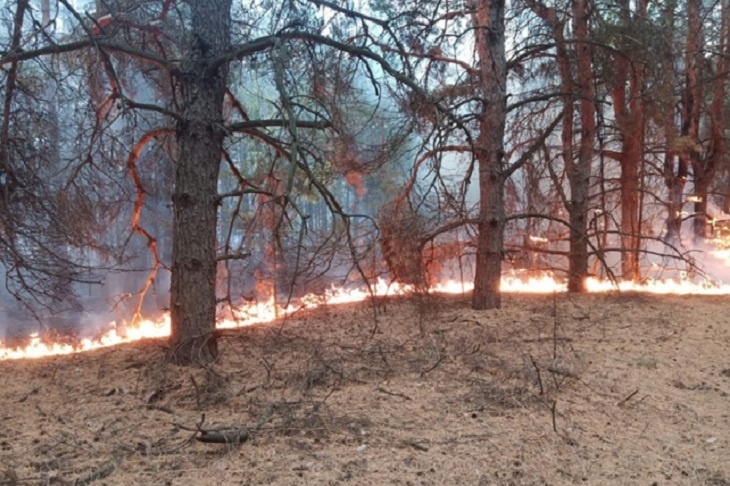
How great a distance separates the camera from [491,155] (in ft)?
20.1

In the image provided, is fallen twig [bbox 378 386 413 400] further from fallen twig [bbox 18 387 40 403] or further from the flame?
fallen twig [bbox 18 387 40 403]

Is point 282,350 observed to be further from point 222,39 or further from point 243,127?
point 222,39

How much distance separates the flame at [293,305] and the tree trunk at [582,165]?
0.41m

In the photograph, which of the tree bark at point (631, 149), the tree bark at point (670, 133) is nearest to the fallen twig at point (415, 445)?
the tree bark at point (670, 133)

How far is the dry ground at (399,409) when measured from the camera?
244cm

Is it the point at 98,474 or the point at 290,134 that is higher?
the point at 290,134

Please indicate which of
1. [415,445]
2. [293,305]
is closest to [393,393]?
[415,445]

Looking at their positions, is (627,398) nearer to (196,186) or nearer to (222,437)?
(222,437)

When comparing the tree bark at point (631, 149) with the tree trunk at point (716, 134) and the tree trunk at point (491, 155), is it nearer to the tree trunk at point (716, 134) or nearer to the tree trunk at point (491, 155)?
the tree trunk at point (491, 155)

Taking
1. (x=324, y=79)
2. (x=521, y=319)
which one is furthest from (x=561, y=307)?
(x=324, y=79)

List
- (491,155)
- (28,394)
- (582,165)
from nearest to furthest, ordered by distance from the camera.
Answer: (28,394), (491,155), (582,165)

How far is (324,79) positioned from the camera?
5102 mm

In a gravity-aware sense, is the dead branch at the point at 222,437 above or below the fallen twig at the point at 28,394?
below

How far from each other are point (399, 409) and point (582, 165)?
5.50 metres
